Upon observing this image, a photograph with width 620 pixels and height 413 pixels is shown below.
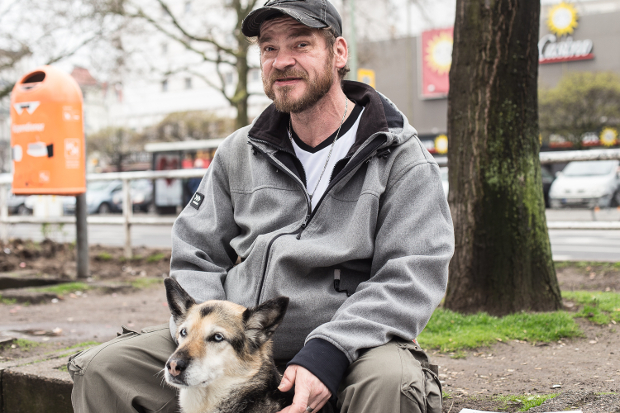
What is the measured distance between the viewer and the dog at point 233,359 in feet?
7.35

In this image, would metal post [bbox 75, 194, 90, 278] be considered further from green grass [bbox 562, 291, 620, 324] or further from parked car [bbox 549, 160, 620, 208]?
parked car [bbox 549, 160, 620, 208]

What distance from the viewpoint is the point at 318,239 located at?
2.49 metres

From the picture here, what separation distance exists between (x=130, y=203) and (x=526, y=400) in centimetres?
757

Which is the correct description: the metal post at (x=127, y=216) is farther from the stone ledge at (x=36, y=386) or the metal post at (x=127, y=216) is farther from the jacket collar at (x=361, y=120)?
the jacket collar at (x=361, y=120)

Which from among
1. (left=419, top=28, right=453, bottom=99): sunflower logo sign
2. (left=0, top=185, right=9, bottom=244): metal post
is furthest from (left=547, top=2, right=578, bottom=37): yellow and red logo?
(left=0, top=185, right=9, bottom=244): metal post

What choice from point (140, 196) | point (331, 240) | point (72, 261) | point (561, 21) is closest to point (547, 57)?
point (561, 21)

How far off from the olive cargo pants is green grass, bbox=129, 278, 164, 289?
15.1ft

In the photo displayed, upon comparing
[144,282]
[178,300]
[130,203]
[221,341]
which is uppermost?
[130,203]

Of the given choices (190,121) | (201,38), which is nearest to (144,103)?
(190,121)

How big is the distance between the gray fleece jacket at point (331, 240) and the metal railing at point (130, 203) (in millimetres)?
4471

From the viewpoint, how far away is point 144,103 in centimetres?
6675

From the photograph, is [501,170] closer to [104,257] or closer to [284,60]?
[284,60]

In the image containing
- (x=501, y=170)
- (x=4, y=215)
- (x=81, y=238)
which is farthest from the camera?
(x=4, y=215)

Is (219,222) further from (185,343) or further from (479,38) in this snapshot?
(479,38)
